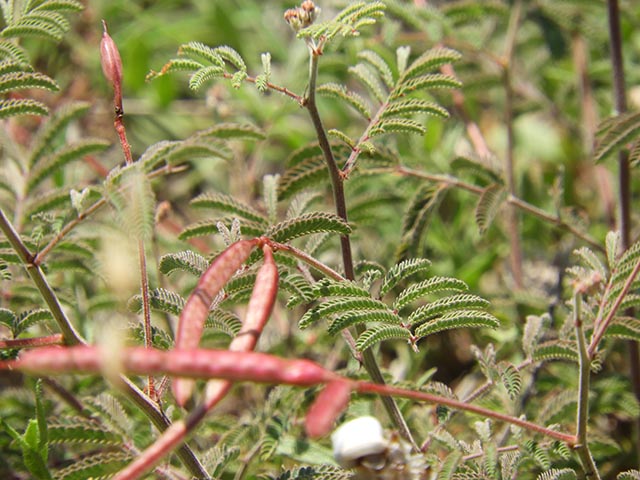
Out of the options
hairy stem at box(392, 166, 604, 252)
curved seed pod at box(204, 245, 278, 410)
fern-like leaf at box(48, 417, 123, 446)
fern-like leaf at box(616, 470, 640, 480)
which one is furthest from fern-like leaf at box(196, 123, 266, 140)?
fern-like leaf at box(616, 470, 640, 480)

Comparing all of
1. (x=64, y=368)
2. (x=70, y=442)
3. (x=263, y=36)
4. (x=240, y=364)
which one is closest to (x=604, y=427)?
(x=70, y=442)

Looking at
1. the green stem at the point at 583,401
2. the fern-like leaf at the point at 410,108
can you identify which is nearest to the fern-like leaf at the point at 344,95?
the fern-like leaf at the point at 410,108

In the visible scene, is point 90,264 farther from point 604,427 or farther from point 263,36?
point 263,36

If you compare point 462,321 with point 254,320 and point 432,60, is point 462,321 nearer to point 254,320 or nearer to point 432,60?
point 254,320

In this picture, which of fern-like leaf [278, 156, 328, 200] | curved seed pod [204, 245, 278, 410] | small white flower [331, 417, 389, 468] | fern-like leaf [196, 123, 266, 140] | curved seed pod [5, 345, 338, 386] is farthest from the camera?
fern-like leaf [278, 156, 328, 200]

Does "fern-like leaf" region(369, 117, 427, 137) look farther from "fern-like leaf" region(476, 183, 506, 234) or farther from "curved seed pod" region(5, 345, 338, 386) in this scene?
"curved seed pod" region(5, 345, 338, 386)

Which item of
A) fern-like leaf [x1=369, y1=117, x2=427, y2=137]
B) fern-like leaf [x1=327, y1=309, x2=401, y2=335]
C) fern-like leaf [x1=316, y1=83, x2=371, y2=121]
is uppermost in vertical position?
fern-like leaf [x1=316, y1=83, x2=371, y2=121]

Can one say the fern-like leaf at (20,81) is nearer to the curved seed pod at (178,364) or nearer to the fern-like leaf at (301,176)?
the fern-like leaf at (301,176)

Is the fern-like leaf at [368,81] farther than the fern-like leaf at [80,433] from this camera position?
Yes
